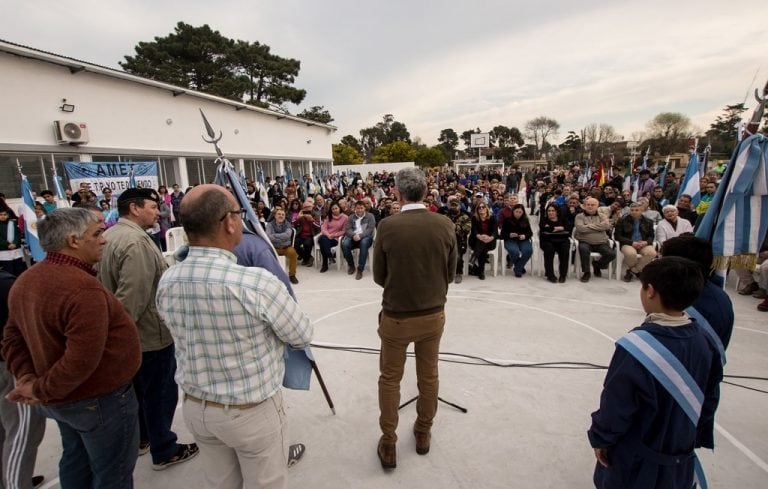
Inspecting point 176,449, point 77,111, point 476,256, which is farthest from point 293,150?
point 176,449

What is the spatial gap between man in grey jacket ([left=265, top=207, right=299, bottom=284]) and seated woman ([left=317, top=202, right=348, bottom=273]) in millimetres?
631

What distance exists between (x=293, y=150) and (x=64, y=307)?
75.5 feet

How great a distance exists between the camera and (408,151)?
4478cm

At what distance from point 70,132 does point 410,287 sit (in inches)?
476

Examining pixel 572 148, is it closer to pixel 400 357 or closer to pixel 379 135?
pixel 379 135

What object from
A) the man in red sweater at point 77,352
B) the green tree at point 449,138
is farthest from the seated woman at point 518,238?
the green tree at point 449,138

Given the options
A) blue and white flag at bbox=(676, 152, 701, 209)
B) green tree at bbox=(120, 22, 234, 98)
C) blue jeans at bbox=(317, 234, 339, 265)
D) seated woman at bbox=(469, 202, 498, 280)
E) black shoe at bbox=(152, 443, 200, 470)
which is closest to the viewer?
black shoe at bbox=(152, 443, 200, 470)

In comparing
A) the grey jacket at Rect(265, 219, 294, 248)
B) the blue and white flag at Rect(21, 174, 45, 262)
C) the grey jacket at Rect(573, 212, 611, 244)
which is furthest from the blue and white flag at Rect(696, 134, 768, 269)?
the blue and white flag at Rect(21, 174, 45, 262)

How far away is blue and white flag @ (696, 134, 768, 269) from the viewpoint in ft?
8.16

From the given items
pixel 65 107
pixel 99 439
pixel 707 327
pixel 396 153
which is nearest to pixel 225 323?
pixel 99 439

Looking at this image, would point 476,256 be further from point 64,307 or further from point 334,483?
point 64,307

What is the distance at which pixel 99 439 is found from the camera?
1.67m

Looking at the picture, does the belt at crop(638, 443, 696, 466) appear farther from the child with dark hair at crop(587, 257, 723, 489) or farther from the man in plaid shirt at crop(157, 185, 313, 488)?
the man in plaid shirt at crop(157, 185, 313, 488)

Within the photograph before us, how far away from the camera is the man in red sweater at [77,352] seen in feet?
4.85
